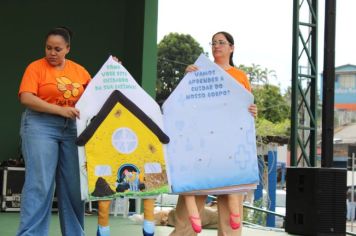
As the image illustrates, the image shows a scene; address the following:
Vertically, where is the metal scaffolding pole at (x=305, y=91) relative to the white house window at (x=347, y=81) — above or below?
below

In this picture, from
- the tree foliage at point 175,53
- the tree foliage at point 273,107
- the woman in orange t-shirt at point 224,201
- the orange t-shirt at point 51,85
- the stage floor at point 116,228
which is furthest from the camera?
the tree foliage at point 273,107

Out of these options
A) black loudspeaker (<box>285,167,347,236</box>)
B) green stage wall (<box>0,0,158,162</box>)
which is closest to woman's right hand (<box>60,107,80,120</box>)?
black loudspeaker (<box>285,167,347,236</box>)

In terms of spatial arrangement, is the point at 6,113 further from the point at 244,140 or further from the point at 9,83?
the point at 244,140

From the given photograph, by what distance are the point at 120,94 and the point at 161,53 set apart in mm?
32974

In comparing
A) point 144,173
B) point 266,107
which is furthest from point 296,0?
point 266,107

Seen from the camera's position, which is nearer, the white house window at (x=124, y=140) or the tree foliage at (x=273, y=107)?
the white house window at (x=124, y=140)

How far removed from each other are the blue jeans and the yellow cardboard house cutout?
338 mm

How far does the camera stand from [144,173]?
355 cm

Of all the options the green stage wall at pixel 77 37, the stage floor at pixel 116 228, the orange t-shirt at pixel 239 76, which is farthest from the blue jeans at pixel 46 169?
the green stage wall at pixel 77 37

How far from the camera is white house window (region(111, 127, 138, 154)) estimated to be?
3.50 m

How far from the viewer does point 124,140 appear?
352 cm

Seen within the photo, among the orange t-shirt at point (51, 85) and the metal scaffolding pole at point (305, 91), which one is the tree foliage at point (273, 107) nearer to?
the metal scaffolding pole at point (305, 91)

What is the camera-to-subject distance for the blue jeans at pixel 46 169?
365 centimetres

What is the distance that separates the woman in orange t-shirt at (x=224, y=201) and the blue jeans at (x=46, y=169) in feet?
2.19
